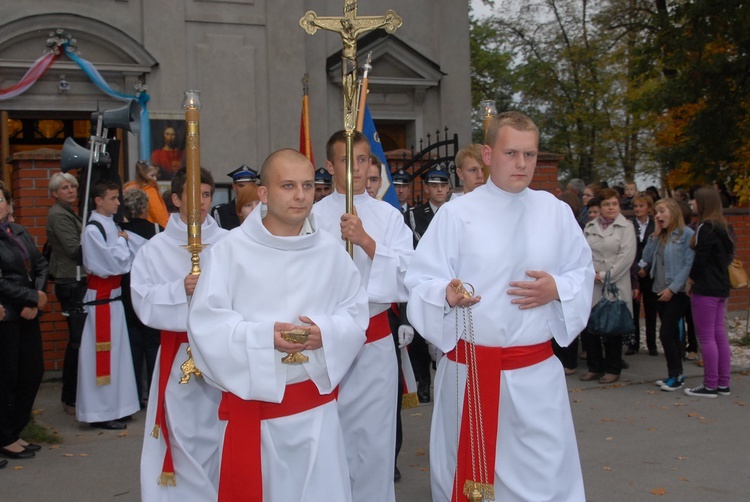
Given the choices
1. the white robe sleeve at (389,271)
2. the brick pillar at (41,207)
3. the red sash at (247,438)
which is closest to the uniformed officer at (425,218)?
the white robe sleeve at (389,271)

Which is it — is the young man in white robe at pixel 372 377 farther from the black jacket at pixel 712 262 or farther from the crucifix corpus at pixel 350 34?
the black jacket at pixel 712 262

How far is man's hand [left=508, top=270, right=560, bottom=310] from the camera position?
13.3 feet

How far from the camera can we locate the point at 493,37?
3247 centimetres

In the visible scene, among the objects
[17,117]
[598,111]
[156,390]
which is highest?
[598,111]

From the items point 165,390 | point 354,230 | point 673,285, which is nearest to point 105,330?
point 165,390

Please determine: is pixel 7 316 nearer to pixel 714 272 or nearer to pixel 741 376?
pixel 714 272

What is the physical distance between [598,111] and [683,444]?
2170cm

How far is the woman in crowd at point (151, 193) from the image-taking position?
9477mm

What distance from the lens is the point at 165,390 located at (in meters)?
5.00

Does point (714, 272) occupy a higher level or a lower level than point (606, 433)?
higher

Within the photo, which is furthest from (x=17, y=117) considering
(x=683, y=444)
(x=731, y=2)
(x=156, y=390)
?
(x=731, y=2)

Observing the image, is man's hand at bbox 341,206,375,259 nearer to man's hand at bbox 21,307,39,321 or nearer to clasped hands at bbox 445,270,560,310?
clasped hands at bbox 445,270,560,310

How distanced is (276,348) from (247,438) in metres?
0.42

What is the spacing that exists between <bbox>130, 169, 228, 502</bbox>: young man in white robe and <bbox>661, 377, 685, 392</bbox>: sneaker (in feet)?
17.0
